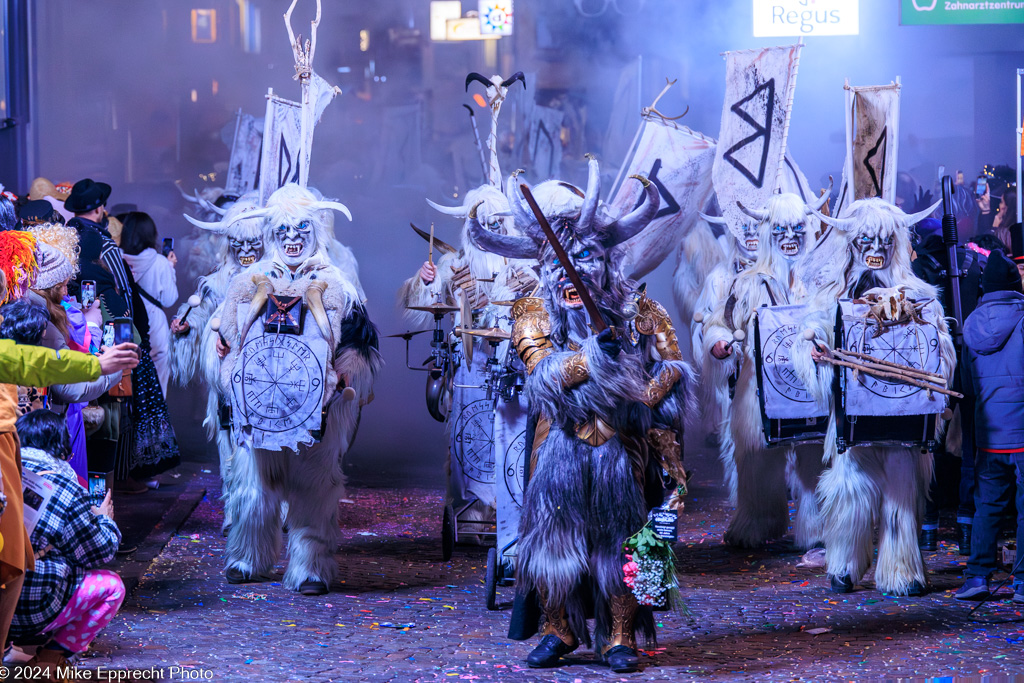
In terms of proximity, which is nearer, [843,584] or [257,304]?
[257,304]

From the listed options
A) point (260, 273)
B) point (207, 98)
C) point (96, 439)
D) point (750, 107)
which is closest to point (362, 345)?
point (260, 273)

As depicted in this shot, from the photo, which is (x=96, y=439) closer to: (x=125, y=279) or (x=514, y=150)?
(x=125, y=279)

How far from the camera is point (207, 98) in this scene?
38.8ft

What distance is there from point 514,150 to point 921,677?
890 centimetres

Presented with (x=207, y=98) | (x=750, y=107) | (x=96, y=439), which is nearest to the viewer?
(x=96, y=439)

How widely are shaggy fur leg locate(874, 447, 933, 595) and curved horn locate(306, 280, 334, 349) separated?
2758 millimetres

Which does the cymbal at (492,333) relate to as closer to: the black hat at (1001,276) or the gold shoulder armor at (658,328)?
the gold shoulder armor at (658,328)

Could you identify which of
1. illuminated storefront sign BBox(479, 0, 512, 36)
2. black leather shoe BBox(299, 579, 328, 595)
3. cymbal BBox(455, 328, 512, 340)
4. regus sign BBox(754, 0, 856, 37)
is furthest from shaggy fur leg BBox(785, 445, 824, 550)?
illuminated storefront sign BBox(479, 0, 512, 36)

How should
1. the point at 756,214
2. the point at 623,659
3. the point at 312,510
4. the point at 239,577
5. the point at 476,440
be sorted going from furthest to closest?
the point at 756,214
the point at 476,440
the point at 239,577
the point at 312,510
the point at 623,659

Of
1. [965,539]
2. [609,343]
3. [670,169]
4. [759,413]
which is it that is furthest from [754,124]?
[609,343]

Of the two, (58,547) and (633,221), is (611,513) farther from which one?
(58,547)

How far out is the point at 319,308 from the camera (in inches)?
219

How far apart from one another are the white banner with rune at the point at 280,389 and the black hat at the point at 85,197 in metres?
1.56

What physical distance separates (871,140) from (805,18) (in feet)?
18.0
